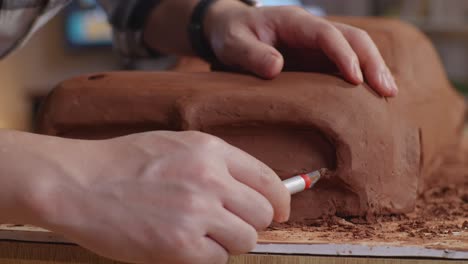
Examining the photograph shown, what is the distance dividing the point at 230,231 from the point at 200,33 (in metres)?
0.58

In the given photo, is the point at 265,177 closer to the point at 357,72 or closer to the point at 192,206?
the point at 192,206

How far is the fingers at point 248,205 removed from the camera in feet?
2.18

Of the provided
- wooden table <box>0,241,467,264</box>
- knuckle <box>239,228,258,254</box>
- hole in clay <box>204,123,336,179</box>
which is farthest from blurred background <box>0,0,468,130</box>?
knuckle <box>239,228,258,254</box>

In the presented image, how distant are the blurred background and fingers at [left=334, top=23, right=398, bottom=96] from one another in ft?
8.89

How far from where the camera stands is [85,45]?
4.79 meters

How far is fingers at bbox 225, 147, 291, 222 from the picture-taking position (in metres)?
0.69

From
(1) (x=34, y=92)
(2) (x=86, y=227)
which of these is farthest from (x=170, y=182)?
(1) (x=34, y=92)

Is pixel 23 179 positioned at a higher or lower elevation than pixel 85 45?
higher

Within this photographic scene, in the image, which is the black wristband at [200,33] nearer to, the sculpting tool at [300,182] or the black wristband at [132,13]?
the black wristband at [132,13]

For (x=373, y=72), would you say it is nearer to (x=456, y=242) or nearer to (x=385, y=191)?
(x=385, y=191)

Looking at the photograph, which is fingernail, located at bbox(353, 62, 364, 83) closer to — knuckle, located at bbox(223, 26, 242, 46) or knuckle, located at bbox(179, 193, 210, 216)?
knuckle, located at bbox(223, 26, 242, 46)

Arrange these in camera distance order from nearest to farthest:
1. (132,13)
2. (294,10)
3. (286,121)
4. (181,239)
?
(181,239) → (286,121) → (294,10) → (132,13)

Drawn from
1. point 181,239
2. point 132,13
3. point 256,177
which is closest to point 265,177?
point 256,177

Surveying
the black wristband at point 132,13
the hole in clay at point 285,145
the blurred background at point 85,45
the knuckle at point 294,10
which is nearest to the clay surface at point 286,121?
the hole in clay at point 285,145
